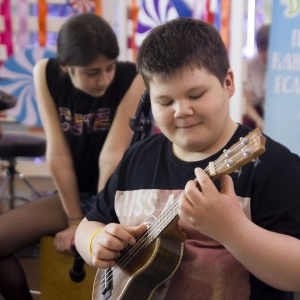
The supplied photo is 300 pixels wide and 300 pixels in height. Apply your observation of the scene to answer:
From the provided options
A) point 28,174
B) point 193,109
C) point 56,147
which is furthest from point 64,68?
point 28,174

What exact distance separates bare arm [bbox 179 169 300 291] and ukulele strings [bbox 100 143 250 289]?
5cm

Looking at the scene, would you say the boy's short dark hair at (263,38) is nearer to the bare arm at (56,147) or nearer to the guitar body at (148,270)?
the bare arm at (56,147)

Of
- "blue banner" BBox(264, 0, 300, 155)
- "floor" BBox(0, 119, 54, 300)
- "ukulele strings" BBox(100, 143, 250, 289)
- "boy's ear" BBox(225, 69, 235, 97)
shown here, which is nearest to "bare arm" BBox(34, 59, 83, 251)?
"ukulele strings" BBox(100, 143, 250, 289)

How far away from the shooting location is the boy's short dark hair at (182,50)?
3.40 ft

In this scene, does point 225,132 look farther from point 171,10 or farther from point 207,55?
point 171,10

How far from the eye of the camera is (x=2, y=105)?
2475mm


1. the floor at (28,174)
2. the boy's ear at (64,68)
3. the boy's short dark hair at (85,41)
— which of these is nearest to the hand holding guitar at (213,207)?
the boy's short dark hair at (85,41)

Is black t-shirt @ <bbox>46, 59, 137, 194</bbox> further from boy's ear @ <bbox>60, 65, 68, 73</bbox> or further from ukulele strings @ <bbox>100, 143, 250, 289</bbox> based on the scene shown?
ukulele strings @ <bbox>100, 143, 250, 289</bbox>

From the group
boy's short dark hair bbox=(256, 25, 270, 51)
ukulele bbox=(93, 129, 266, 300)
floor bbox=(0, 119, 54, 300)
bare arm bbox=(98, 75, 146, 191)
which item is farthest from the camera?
floor bbox=(0, 119, 54, 300)

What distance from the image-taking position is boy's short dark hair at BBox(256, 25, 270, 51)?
2.12 m

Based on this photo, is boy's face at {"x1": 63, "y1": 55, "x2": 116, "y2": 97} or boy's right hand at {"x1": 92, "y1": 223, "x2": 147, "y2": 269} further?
boy's face at {"x1": 63, "y1": 55, "x2": 116, "y2": 97}

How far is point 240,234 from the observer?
92cm

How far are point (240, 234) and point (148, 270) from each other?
0.27 m

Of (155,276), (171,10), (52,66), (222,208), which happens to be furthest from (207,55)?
(171,10)
